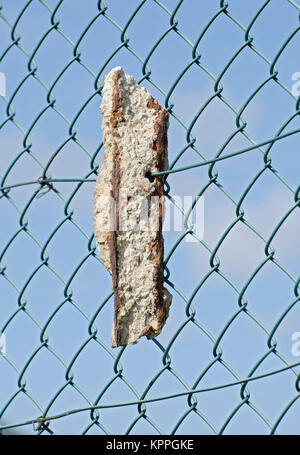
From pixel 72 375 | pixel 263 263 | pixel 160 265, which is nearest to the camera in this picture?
pixel 263 263

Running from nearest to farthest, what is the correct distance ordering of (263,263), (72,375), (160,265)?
1. (263,263)
2. (160,265)
3. (72,375)

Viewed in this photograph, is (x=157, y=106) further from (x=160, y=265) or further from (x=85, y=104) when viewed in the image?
(x=160, y=265)
